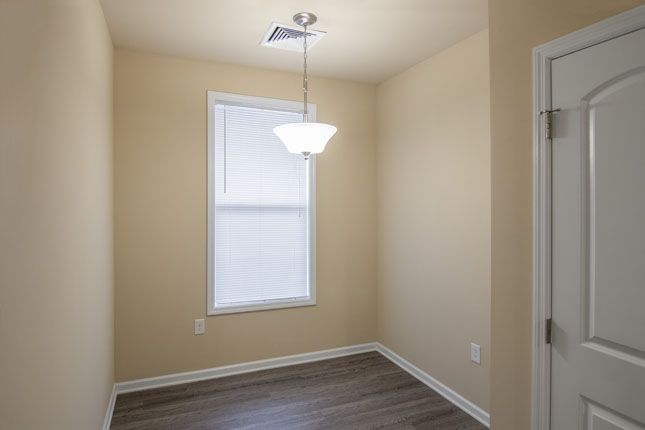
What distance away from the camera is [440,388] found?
3.06 metres

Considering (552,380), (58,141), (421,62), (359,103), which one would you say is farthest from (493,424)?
(359,103)

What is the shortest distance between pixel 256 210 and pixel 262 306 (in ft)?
2.77

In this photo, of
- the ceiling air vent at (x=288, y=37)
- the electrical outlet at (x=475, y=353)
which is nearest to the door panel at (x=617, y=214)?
the electrical outlet at (x=475, y=353)

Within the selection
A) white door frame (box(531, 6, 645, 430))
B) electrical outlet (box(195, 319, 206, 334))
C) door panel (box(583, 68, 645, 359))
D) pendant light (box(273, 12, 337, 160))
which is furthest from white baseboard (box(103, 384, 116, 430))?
door panel (box(583, 68, 645, 359))

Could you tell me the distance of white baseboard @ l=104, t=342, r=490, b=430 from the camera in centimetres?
279

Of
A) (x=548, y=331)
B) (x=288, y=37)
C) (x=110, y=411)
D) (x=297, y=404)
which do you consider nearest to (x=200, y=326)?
(x=110, y=411)

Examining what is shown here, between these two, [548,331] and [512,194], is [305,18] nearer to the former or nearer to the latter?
[512,194]

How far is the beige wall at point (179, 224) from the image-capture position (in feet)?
9.96

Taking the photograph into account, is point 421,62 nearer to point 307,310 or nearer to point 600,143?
point 600,143

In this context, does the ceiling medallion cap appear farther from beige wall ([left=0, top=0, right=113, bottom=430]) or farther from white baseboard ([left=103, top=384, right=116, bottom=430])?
white baseboard ([left=103, top=384, right=116, bottom=430])

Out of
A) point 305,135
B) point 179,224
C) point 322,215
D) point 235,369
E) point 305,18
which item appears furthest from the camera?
point 322,215

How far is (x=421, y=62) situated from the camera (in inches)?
129

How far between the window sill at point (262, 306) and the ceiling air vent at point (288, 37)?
2119mm

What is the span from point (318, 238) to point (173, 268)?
1.29 meters
